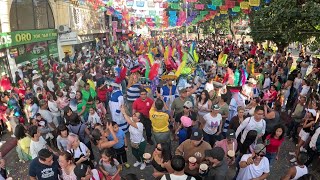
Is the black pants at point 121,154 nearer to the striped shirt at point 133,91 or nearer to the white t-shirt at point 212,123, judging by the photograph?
the white t-shirt at point 212,123

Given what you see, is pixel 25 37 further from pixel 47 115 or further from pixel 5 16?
pixel 47 115

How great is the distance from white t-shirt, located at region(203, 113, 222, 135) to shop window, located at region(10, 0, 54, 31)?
479 inches

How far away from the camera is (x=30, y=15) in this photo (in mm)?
16094

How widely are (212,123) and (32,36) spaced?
1311 centimetres

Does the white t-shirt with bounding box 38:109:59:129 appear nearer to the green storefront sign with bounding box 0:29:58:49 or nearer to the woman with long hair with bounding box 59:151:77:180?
the woman with long hair with bounding box 59:151:77:180

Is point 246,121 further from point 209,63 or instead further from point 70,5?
point 70,5

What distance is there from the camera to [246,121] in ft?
17.4

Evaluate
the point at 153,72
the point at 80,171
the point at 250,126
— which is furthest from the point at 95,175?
the point at 153,72

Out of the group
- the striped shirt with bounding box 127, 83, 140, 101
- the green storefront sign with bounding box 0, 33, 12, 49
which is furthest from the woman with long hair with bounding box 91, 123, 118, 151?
the green storefront sign with bounding box 0, 33, 12, 49

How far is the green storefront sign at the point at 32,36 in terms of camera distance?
13391 millimetres

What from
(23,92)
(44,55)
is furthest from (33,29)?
(23,92)

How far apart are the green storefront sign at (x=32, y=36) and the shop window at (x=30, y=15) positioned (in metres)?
0.45

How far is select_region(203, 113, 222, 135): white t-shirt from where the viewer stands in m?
5.64

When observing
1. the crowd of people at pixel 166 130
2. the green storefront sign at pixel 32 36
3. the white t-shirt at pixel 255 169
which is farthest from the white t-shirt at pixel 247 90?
the green storefront sign at pixel 32 36
